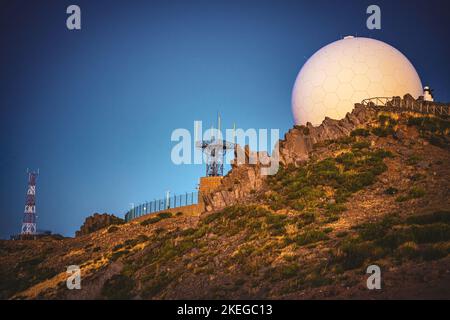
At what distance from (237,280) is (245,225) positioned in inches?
357

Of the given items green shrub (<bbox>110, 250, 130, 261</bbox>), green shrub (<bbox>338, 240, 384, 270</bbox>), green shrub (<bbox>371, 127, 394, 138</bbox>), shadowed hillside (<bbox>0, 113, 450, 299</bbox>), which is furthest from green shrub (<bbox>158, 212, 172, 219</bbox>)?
green shrub (<bbox>338, 240, 384, 270</bbox>)

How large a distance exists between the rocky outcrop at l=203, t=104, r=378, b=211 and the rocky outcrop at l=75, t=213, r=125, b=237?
16.9m

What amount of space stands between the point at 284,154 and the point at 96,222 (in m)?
21.8

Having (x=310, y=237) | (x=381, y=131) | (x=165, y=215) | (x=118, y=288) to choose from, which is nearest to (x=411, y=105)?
(x=381, y=131)

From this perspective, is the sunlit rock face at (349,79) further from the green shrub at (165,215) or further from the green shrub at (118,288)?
the green shrub at (118,288)

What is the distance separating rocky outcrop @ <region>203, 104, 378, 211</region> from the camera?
130 feet

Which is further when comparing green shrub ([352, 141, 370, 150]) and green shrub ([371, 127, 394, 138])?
green shrub ([371, 127, 394, 138])

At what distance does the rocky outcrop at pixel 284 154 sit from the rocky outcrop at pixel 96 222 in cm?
1687

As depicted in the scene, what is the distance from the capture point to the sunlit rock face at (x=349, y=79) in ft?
157

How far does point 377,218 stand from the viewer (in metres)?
27.0

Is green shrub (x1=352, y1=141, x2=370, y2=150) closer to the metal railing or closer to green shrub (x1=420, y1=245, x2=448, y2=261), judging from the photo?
the metal railing

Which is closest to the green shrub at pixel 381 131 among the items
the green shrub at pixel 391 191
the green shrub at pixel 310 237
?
the green shrub at pixel 391 191
